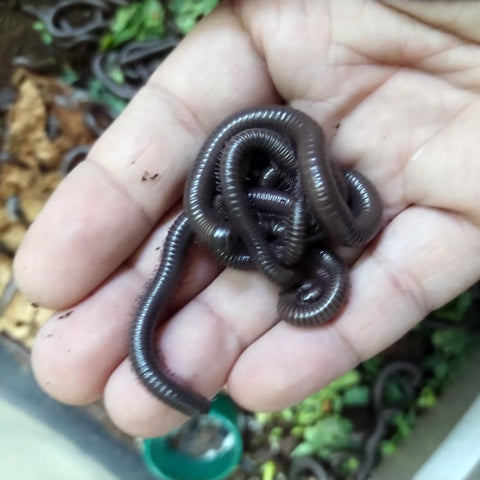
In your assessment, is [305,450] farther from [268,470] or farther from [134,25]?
[134,25]

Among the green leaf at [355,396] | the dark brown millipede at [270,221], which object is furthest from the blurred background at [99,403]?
the dark brown millipede at [270,221]

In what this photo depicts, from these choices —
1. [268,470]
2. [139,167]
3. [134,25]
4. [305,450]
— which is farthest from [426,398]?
[134,25]

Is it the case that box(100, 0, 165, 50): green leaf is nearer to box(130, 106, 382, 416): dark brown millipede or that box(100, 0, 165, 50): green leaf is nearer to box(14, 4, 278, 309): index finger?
box(14, 4, 278, 309): index finger

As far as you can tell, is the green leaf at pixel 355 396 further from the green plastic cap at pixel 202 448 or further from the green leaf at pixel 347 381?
the green plastic cap at pixel 202 448

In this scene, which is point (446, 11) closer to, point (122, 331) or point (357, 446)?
point (122, 331)

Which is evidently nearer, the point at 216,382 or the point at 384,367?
the point at 216,382

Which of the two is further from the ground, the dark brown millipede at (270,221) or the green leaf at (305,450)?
the dark brown millipede at (270,221)

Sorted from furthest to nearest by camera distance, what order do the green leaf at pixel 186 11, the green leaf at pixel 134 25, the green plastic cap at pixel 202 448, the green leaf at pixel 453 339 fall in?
the green leaf at pixel 134 25 < the green leaf at pixel 186 11 < the green leaf at pixel 453 339 < the green plastic cap at pixel 202 448

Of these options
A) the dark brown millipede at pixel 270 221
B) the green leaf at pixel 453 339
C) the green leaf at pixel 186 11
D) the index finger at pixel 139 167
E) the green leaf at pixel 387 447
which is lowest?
the green leaf at pixel 387 447

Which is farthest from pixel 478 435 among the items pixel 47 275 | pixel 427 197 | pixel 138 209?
pixel 47 275
